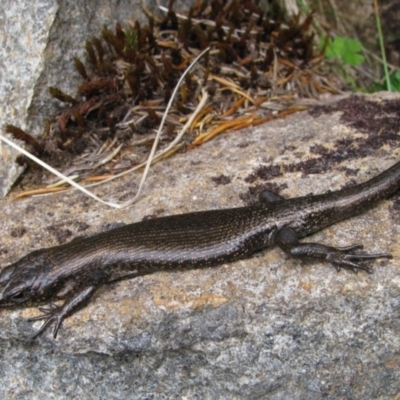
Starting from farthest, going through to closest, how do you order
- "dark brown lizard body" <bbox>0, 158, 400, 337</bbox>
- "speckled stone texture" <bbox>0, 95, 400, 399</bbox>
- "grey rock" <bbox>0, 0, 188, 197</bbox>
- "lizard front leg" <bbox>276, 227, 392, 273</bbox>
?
"grey rock" <bbox>0, 0, 188, 197</bbox>, "dark brown lizard body" <bbox>0, 158, 400, 337</bbox>, "lizard front leg" <bbox>276, 227, 392, 273</bbox>, "speckled stone texture" <bbox>0, 95, 400, 399</bbox>

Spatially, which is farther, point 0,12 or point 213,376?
point 0,12

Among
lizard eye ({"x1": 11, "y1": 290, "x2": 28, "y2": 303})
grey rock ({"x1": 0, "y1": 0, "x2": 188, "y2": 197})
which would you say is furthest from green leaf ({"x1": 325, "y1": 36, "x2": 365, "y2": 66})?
lizard eye ({"x1": 11, "y1": 290, "x2": 28, "y2": 303})

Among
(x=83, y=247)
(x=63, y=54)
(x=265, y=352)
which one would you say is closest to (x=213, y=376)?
(x=265, y=352)

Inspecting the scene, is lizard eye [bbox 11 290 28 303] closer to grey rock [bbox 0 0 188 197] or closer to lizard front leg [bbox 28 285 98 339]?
lizard front leg [bbox 28 285 98 339]

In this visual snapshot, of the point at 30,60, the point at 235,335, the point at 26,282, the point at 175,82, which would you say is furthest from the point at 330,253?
the point at 30,60

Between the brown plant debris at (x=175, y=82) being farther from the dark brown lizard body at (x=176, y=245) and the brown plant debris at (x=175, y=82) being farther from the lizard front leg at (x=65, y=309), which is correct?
the lizard front leg at (x=65, y=309)

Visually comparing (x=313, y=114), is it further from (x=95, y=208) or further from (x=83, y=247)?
(x=83, y=247)
